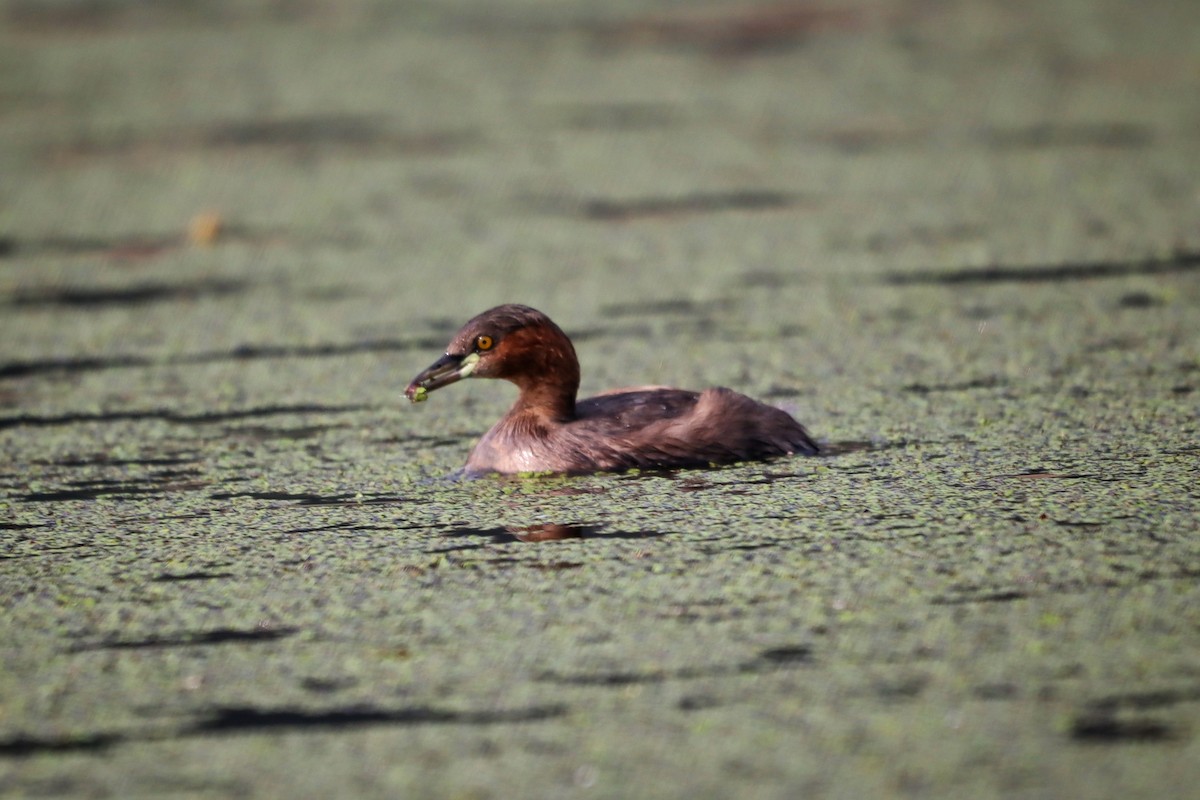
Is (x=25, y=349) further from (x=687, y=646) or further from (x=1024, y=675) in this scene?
(x=1024, y=675)

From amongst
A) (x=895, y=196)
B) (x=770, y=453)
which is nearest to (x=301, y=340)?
(x=770, y=453)

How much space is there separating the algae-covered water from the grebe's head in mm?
301

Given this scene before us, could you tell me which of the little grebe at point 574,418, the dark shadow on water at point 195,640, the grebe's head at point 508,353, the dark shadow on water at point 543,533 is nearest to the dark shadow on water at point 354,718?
the dark shadow on water at point 195,640

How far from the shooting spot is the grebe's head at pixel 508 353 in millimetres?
5367

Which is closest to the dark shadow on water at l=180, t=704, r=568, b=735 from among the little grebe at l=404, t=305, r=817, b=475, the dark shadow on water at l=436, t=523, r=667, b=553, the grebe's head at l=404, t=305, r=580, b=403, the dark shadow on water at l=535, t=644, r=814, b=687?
the dark shadow on water at l=535, t=644, r=814, b=687

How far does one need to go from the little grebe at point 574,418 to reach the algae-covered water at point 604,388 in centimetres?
11

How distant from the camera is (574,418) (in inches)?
212

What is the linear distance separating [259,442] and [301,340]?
1408mm

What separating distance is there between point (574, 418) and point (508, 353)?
0.27 meters

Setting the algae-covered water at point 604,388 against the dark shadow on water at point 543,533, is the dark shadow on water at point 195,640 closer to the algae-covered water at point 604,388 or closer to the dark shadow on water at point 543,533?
the algae-covered water at point 604,388

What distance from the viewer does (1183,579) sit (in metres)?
4.02

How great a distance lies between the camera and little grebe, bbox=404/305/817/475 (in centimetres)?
523

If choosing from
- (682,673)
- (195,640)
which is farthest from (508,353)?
(682,673)

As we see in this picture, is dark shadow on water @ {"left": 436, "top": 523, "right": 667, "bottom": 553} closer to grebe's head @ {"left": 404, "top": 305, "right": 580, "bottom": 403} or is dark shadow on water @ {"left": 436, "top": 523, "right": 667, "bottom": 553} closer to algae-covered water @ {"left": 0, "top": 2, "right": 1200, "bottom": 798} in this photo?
algae-covered water @ {"left": 0, "top": 2, "right": 1200, "bottom": 798}
